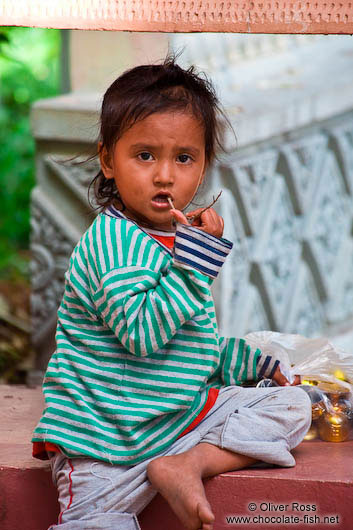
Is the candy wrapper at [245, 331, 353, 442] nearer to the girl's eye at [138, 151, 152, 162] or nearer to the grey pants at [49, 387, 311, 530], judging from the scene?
the grey pants at [49, 387, 311, 530]

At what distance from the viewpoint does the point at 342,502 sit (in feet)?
7.09

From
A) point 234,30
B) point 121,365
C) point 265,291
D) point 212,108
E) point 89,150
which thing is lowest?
point 265,291

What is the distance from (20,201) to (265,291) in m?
2.40

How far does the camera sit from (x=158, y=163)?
7.15 ft

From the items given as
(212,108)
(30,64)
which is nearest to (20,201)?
(30,64)

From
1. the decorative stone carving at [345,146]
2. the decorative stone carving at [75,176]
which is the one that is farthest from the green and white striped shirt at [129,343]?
the decorative stone carving at [345,146]

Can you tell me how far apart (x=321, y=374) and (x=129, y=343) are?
74 cm

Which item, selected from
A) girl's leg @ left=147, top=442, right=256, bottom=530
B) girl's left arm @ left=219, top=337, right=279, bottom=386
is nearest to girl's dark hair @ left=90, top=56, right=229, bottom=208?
girl's left arm @ left=219, top=337, right=279, bottom=386

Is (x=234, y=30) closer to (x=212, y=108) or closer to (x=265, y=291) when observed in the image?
(x=212, y=108)

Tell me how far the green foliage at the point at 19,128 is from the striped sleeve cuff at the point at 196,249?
3.80m

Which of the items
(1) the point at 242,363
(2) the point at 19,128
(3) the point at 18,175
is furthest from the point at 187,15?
(2) the point at 19,128

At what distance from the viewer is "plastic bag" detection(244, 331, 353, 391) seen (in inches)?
101

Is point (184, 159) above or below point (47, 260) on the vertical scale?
above

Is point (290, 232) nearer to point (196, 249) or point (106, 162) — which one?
point (106, 162)
